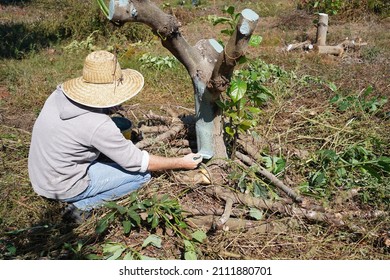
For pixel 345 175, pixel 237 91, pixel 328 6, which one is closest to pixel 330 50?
pixel 328 6

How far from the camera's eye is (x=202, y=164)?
277cm

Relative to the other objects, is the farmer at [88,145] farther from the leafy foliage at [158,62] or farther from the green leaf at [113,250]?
the leafy foliage at [158,62]

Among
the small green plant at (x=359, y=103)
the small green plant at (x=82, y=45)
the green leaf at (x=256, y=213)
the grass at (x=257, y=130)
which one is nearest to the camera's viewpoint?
the grass at (x=257, y=130)

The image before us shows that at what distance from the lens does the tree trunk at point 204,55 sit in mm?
2172

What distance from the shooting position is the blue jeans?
8.42ft

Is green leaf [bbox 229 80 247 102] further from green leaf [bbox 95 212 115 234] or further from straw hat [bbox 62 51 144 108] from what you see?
green leaf [bbox 95 212 115 234]

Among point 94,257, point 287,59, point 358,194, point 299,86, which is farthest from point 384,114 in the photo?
point 94,257

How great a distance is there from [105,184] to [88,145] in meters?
0.32

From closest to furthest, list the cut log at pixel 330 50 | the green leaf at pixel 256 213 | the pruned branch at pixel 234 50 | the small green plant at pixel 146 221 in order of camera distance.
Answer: the pruned branch at pixel 234 50 → the small green plant at pixel 146 221 → the green leaf at pixel 256 213 → the cut log at pixel 330 50

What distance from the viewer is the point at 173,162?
2.55 m

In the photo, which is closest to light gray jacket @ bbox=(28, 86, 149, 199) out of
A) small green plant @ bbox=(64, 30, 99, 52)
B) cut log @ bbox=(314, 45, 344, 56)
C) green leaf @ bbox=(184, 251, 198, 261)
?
green leaf @ bbox=(184, 251, 198, 261)

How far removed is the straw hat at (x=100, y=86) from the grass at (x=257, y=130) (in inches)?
25.5

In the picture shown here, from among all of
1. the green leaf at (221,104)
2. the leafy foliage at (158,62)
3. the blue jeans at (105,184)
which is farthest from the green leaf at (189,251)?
the leafy foliage at (158,62)

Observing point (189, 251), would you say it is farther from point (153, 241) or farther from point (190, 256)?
point (153, 241)
